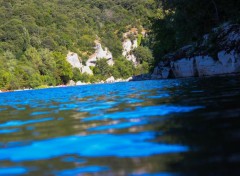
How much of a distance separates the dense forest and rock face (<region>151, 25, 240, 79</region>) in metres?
2.16

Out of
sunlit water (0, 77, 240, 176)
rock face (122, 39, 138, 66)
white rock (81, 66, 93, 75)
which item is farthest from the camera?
rock face (122, 39, 138, 66)

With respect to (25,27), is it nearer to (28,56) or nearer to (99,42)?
(28,56)

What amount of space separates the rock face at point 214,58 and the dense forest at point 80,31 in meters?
2.16

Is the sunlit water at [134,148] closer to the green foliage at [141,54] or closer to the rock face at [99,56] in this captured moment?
the rock face at [99,56]

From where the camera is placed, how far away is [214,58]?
28.0 metres

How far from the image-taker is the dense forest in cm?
3975

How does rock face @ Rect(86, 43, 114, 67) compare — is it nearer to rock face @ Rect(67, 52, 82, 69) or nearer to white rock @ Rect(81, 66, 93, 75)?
white rock @ Rect(81, 66, 93, 75)

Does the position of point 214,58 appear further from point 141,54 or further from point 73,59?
point 141,54

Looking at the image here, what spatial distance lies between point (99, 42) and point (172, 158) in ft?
514

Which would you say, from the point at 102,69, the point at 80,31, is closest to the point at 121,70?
the point at 102,69

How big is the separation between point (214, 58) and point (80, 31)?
13018 cm

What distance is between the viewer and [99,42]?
15838 cm

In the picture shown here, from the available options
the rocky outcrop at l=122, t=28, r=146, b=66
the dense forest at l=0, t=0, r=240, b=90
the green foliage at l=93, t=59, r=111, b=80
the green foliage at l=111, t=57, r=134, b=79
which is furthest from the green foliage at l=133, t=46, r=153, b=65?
the green foliage at l=93, t=59, r=111, b=80

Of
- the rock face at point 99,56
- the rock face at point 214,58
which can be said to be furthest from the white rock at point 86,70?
the rock face at point 214,58
